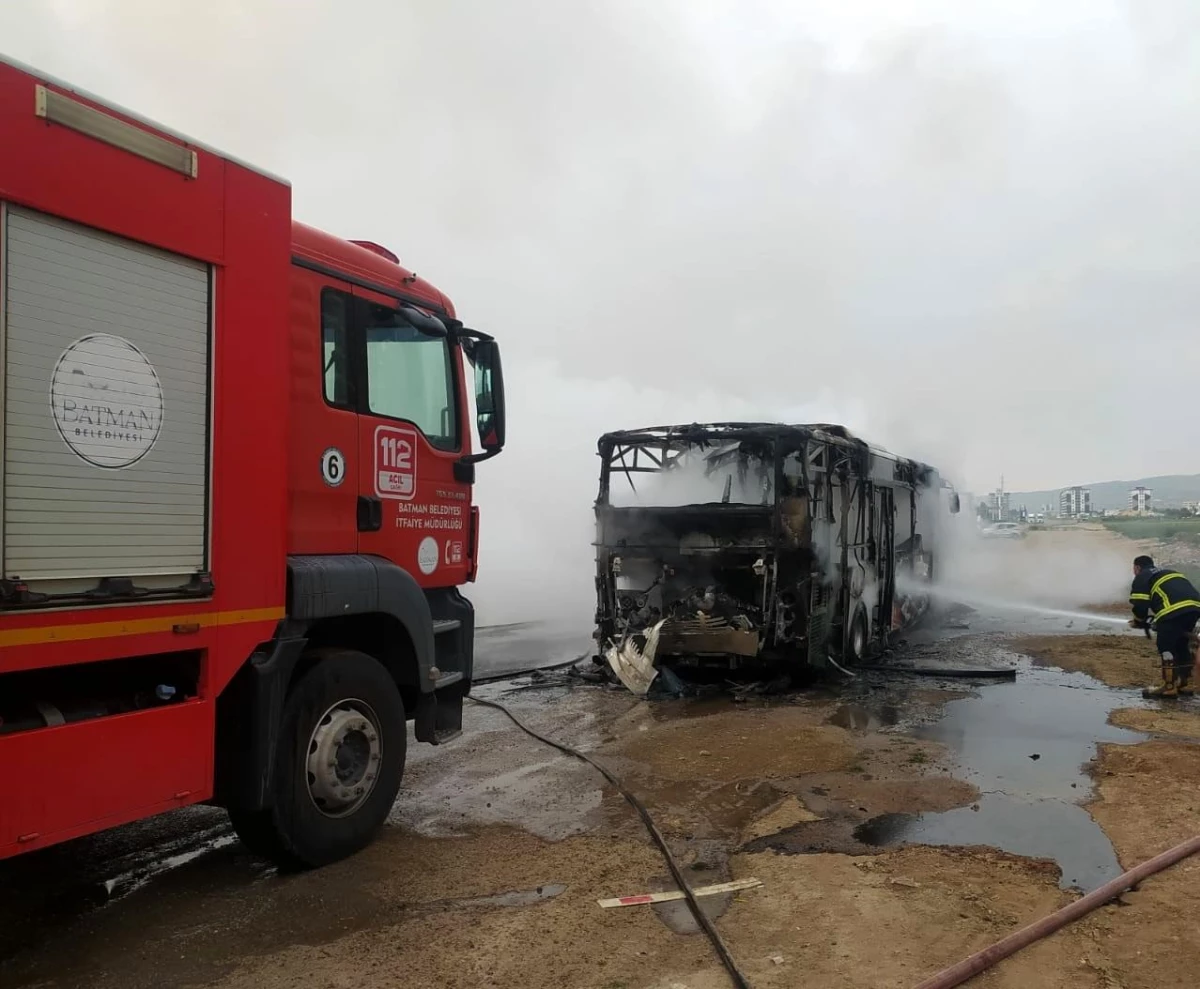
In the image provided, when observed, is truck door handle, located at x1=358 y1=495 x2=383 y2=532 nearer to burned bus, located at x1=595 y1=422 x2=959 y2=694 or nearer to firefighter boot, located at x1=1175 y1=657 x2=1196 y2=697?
burned bus, located at x1=595 y1=422 x2=959 y2=694

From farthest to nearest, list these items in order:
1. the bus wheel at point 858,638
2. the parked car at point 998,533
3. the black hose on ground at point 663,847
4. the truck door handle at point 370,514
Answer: the parked car at point 998,533 → the bus wheel at point 858,638 → the truck door handle at point 370,514 → the black hose on ground at point 663,847

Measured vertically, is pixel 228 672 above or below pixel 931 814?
above

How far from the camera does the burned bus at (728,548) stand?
9219 millimetres

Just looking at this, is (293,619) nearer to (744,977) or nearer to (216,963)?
(216,963)

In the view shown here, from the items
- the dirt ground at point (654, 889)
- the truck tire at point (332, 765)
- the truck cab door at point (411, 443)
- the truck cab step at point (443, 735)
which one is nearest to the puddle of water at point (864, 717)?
the dirt ground at point (654, 889)

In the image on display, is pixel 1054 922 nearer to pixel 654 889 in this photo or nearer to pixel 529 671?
pixel 654 889

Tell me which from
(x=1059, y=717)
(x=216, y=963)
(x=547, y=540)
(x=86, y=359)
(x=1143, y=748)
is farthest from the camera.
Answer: (x=547, y=540)

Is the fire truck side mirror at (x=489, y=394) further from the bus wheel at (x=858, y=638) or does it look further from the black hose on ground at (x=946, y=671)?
the black hose on ground at (x=946, y=671)

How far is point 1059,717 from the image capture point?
812 cm

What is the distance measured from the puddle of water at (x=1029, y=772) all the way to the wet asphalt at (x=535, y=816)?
0.04 feet

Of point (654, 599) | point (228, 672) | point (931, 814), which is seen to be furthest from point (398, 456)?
point (654, 599)

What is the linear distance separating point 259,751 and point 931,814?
3869 millimetres

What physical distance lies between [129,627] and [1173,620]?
9209mm

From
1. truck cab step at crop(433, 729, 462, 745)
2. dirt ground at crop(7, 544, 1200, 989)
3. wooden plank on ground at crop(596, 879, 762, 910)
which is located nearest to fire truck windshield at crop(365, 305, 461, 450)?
truck cab step at crop(433, 729, 462, 745)
